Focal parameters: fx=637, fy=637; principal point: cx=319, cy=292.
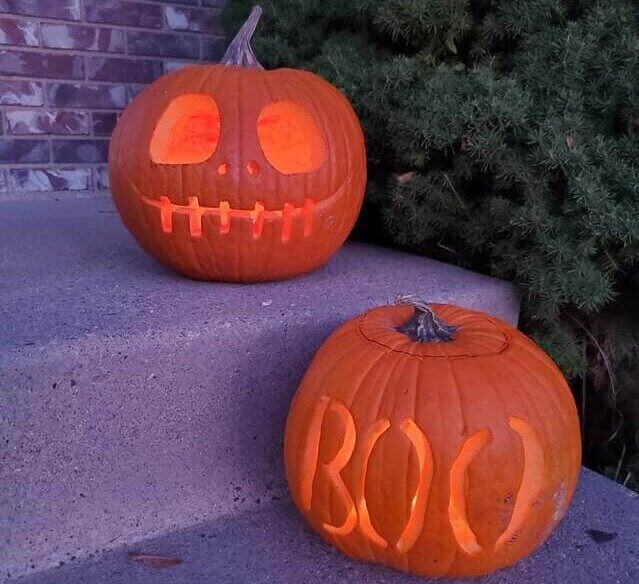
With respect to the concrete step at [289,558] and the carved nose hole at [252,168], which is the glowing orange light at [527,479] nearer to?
the concrete step at [289,558]

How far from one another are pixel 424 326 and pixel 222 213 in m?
0.58

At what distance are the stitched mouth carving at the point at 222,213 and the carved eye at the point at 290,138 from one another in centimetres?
10

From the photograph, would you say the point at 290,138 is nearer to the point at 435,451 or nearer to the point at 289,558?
the point at 435,451

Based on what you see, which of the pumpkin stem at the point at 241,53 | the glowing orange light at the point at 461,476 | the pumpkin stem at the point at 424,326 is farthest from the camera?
the pumpkin stem at the point at 241,53

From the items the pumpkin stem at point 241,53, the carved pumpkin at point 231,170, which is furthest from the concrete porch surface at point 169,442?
the pumpkin stem at point 241,53

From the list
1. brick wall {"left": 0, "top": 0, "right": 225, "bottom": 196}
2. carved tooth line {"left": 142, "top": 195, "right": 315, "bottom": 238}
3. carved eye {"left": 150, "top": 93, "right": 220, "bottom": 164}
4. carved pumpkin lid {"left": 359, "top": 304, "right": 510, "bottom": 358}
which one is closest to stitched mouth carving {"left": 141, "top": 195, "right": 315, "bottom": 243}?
carved tooth line {"left": 142, "top": 195, "right": 315, "bottom": 238}

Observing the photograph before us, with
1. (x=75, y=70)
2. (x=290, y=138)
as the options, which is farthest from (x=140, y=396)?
(x=75, y=70)

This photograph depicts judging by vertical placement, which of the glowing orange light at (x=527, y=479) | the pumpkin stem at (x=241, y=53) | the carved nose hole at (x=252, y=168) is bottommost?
the glowing orange light at (x=527, y=479)

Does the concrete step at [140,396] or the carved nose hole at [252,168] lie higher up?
the carved nose hole at [252,168]

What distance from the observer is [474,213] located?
6.31 feet

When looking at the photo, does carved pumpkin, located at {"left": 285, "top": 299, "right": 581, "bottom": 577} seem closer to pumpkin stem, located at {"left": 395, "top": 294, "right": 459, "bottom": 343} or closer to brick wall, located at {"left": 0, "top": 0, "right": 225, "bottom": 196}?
pumpkin stem, located at {"left": 395, "top": 294, "right": 459, "bottom": 343}

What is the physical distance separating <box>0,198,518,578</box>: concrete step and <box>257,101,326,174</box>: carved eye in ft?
1.07

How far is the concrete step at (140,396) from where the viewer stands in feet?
3.88

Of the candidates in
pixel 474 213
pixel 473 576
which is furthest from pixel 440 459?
pixel 474 213
